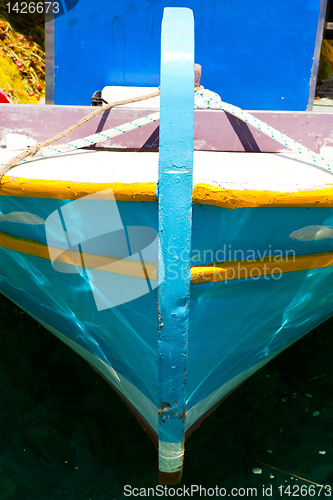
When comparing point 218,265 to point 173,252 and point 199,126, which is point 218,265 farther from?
point 199,126

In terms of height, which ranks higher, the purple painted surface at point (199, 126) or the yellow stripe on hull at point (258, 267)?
the purple painted surface at point (199, 126)

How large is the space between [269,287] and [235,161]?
0.47m

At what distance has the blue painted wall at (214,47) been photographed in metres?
2.76

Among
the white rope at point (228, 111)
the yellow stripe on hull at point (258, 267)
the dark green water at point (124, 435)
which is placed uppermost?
the white rope at point (228, 111)

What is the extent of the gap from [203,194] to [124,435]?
1387mm

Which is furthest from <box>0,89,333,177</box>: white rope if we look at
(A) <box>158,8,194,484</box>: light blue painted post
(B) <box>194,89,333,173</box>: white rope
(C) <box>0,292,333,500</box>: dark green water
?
(C) <box>0,292,333,500</box>: dark green water

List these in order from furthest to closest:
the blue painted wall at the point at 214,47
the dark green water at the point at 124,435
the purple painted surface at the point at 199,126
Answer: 1. the blue painted wall at the point at 214,47
2. the purple painted surface at the point at 199,126
3. the dark green water at the point at 124,435

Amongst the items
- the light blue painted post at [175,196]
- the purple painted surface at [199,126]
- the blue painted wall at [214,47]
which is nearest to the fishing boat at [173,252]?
the light blue painted post at [175,196]

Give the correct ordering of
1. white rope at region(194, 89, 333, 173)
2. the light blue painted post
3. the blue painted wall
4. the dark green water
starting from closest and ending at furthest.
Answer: the light blue painted post, white rope at region(194, 89, 333, 173), the dark green water, the blue painted wall

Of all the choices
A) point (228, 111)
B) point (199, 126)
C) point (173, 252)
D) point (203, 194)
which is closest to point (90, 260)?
point (173, 252)

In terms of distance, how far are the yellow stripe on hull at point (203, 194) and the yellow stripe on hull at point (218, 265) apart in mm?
228

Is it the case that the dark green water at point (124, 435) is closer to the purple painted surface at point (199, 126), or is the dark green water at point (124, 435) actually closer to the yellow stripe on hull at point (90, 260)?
the yellow stripe on hull at point (90, 260)

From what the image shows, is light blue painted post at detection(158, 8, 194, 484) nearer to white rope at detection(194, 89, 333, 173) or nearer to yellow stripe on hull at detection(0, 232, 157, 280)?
yellow stripe on hull at detection(0, 232, 157, 280)

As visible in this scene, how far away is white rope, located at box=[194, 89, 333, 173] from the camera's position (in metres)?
1.33
